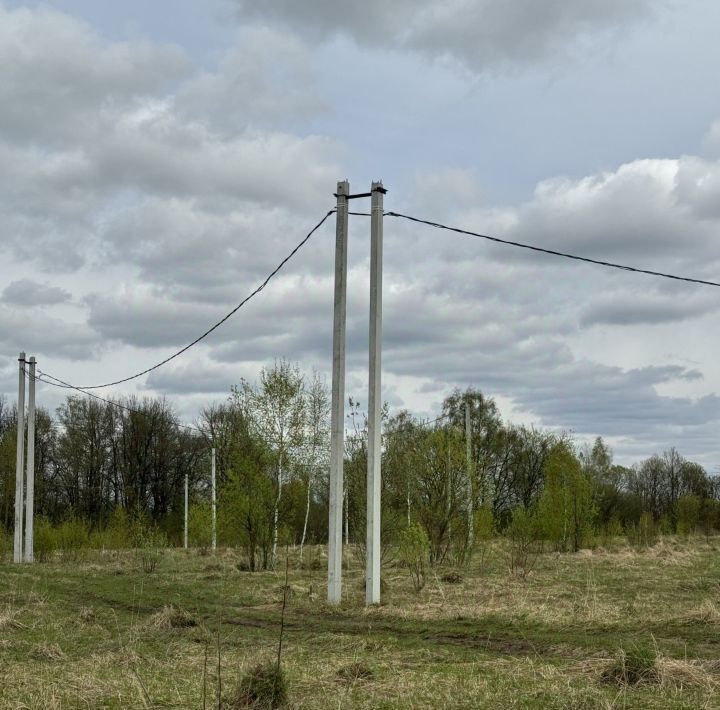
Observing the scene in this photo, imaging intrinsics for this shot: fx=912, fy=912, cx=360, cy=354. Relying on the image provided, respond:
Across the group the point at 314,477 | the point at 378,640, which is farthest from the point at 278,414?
the point at 378,640

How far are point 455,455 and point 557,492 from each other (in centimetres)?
1441

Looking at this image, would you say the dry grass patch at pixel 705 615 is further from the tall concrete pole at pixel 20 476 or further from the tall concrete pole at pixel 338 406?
the tall concrete pole at pixel 20 476

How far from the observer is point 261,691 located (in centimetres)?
639

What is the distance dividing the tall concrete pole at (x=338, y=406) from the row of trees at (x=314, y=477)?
3192 mm

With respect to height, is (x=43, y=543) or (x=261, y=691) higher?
(x=261, y=691)

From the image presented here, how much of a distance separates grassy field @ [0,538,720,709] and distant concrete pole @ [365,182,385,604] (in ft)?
2.27

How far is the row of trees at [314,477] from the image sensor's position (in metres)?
20.0

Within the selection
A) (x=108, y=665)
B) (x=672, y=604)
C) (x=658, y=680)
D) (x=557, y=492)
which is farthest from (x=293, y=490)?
(x=658, y=680)

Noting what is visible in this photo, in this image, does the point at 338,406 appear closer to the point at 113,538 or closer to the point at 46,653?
the point at 46,653

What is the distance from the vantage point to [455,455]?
2027 centimetres

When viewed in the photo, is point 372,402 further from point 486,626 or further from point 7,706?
point 7,706

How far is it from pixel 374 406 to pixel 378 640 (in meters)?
4.72

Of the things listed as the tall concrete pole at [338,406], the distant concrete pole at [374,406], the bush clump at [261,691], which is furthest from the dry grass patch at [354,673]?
the tall concrete pole at [338,406]

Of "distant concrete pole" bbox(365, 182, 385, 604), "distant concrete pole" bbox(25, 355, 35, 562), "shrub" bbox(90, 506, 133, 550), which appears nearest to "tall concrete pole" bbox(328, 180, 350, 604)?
"distant concrete pole" bbox(365, 182, 385, 604)
